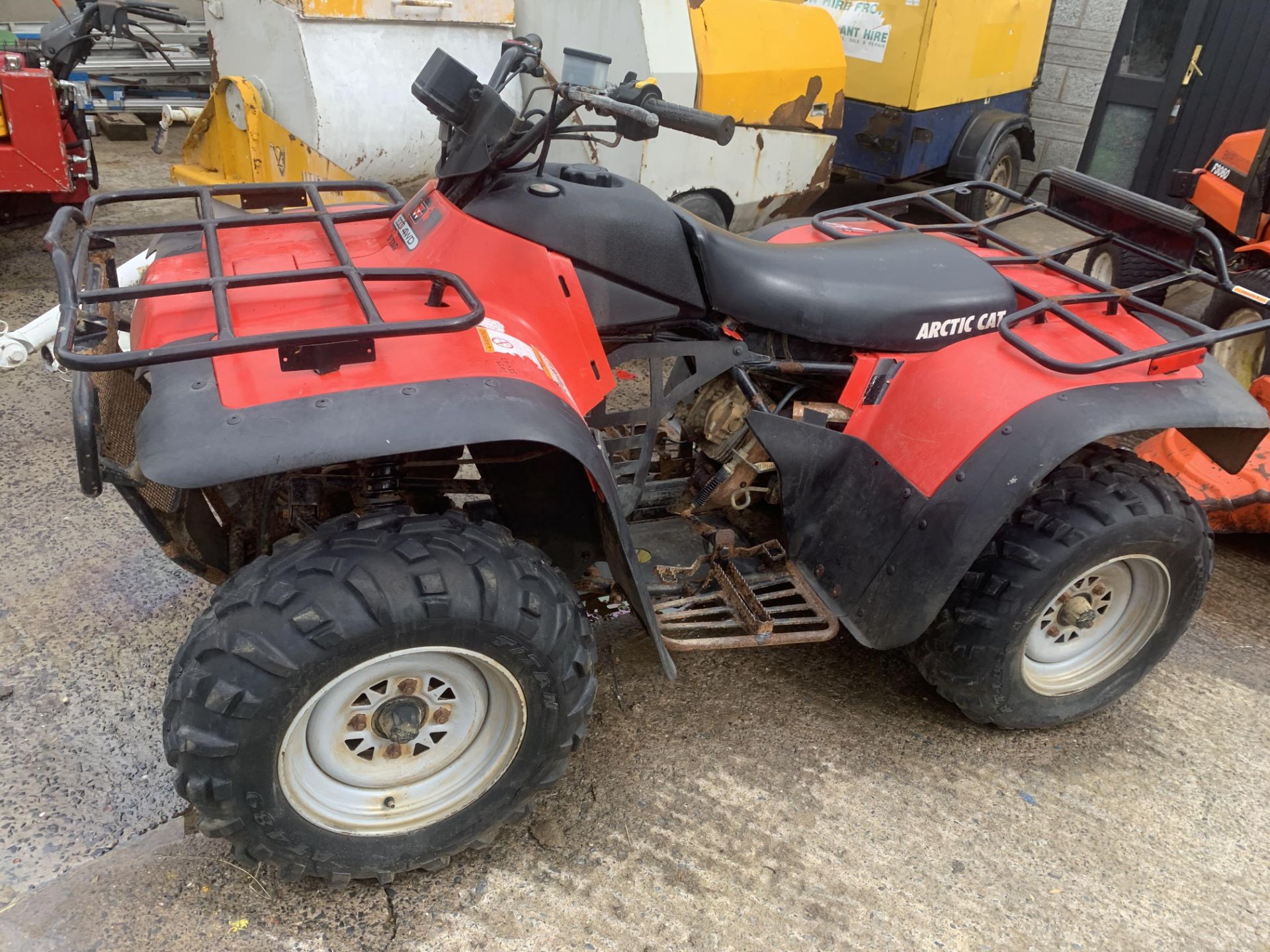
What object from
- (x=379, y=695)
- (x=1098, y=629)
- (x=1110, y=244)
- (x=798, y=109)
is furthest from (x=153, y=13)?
(x=1098, y=629)

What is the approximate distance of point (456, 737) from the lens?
7.38 ft

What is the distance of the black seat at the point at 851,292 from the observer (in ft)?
8.37

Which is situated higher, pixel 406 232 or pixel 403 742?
pixel 406 232

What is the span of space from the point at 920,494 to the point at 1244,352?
327cm

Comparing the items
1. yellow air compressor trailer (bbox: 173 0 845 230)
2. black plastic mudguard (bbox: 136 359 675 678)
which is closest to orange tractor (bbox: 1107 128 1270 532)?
yellow air compressor trailer (bbox: 173 0 845 230)

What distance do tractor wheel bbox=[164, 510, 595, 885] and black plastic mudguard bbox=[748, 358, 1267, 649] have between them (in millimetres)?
822

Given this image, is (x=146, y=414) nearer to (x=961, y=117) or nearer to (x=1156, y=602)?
(x=1156, y=602)

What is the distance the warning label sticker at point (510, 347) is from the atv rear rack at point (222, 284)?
0.23ft

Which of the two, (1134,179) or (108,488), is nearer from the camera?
(108,488)

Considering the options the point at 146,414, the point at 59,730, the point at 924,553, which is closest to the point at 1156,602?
the point at 924,553

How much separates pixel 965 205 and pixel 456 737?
6.42m

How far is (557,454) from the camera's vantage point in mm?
2371

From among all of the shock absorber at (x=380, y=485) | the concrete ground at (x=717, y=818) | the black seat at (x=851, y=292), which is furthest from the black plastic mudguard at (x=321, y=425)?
the concrete ground at (x=717, y=818)

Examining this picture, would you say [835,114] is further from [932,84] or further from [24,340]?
[24,340]
